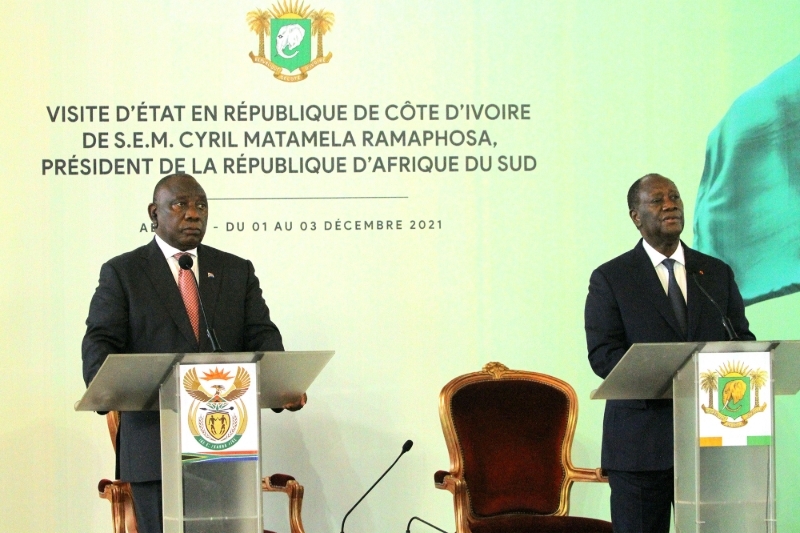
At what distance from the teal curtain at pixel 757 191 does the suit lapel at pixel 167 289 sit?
2.73 meters

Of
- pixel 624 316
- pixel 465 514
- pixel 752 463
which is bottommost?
pixel 465 514

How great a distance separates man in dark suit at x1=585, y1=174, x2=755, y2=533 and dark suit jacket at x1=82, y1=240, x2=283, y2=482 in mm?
1191

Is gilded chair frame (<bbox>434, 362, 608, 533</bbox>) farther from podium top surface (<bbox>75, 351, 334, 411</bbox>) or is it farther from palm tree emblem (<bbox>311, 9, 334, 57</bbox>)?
palm tree emblem (<bbox>311, 9, 334, 57</bbox>)

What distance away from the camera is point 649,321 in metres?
3.66

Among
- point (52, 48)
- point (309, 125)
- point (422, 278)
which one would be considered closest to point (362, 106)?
point (309, 125)

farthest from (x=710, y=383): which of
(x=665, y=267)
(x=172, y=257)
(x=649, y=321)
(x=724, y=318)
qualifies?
(x=172, y=257)

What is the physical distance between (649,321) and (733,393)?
1.90 ft

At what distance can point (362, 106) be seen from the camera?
5.04m

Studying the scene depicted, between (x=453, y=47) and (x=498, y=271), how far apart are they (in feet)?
3.62

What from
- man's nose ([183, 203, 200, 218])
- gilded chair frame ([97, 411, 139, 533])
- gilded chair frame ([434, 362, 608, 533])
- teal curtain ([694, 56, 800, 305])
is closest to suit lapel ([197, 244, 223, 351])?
man's nose ([183, 203, 200, 218])

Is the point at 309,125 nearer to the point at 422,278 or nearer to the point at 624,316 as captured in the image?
the point at 422,278

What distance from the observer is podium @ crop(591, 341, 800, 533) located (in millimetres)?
3098

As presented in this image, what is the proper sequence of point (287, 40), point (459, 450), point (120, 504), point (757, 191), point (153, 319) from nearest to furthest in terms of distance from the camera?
point (153, 319) → point (120, 504) → point (459, 450) → point (287, 40) → point (757, 191)

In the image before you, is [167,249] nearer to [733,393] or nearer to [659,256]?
[659,256]
